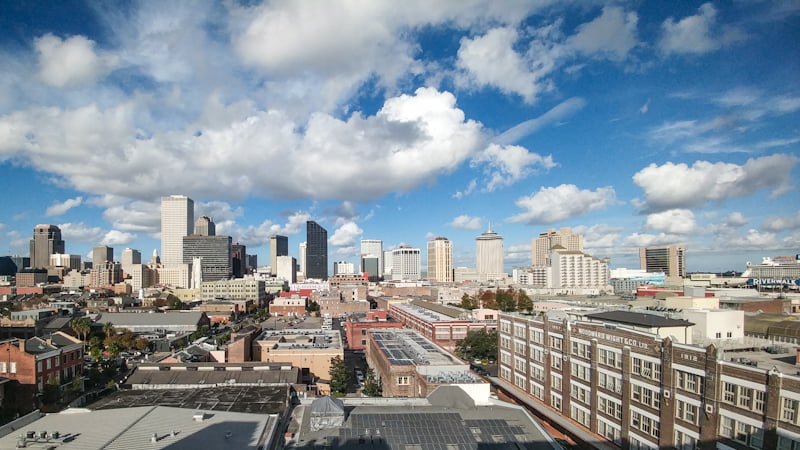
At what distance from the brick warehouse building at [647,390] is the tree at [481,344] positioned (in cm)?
1891

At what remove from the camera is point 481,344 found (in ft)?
241

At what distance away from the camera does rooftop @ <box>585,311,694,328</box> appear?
36906 mm

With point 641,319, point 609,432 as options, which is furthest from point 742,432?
point 641,319

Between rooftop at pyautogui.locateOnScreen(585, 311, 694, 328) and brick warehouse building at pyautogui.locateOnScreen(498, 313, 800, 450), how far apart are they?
2.76 metres

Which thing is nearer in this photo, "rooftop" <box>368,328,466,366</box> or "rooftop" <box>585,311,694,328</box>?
"rooftop" <box>585,311,694,328</box>

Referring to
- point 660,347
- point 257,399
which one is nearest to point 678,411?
point 660,347

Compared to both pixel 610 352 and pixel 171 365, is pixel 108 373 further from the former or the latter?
pixel 610 352

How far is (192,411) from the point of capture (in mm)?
26922

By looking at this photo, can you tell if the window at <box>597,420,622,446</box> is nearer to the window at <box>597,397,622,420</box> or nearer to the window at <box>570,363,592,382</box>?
the window at <box>597,397,622,420</box>

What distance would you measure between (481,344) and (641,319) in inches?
1414

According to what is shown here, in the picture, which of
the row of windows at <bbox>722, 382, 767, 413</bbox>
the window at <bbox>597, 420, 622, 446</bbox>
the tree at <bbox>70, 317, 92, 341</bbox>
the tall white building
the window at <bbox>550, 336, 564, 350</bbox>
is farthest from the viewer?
the tall white building

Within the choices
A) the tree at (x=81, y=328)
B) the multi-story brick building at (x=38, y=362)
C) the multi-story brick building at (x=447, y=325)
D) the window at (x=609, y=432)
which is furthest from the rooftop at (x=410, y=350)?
the tree at (x=81, y=328)

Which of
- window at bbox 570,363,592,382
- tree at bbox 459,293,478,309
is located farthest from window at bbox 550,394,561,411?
tree at bbox 459,293,478,309

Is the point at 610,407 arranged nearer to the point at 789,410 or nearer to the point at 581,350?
the point at 581,350
